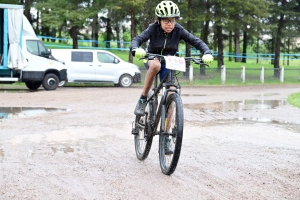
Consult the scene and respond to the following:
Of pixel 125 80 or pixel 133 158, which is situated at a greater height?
pixel 125 80

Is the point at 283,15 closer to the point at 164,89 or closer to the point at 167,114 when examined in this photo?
the point at 164,89

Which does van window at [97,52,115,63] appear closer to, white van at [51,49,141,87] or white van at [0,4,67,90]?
white van at [51,49,141,87]

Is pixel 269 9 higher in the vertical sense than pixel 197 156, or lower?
higher

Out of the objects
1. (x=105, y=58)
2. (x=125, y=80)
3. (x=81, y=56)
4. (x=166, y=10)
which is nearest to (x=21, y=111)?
(x=166, y=10)

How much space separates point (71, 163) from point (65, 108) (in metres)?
7.45

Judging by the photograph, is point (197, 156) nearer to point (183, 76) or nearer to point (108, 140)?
point (108, 140)

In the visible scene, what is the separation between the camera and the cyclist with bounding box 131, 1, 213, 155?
614 centimetres

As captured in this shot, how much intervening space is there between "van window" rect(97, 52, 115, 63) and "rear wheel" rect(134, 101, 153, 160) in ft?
56.1

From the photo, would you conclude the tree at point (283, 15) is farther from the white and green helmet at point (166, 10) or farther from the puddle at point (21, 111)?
the white and green helmet at point (166, 10)

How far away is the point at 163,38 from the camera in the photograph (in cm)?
638

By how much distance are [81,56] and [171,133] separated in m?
18.1

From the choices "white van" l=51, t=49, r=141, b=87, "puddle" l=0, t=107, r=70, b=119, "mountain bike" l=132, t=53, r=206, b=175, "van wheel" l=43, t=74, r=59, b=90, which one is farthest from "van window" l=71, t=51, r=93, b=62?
"mountain bike" l=132, t=53, r=206, b=175

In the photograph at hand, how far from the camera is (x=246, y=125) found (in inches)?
425

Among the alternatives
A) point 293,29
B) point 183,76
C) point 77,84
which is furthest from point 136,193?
point 293,29
